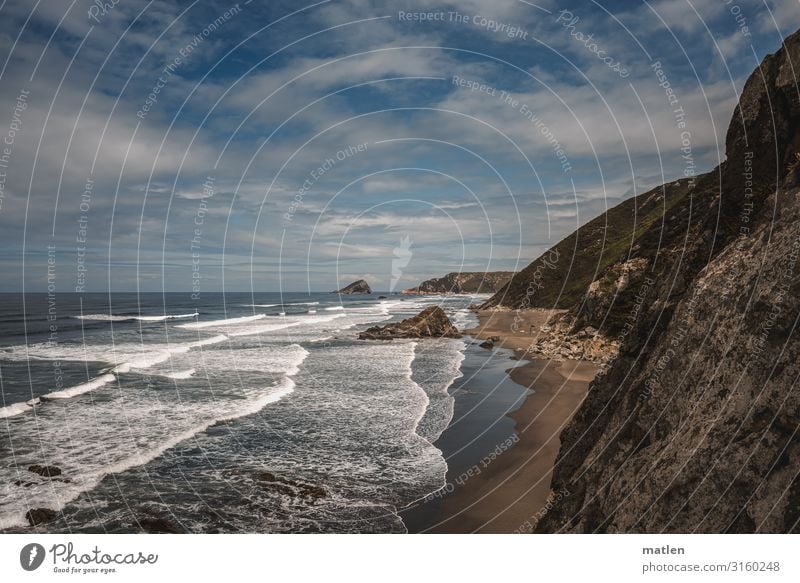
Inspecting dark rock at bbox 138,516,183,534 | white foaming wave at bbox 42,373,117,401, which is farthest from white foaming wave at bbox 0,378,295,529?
white foaming wave at bbox 42,373,117,401

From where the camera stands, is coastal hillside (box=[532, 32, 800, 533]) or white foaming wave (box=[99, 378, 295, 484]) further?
white foaming wave (box=[99, 378, 295, 484])

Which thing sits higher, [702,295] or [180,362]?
[702,295]

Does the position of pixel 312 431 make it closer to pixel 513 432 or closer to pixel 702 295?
pixel 513 432

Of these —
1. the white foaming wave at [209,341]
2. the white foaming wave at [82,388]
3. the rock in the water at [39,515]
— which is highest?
the rock in the water at [39,515]

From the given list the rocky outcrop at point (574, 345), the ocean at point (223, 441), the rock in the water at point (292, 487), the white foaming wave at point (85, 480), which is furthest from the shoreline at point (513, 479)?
the white foaming wave at point (85, 480)

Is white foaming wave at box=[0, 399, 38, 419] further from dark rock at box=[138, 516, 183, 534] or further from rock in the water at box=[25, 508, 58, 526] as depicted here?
dark rock at box=[138, 516, 183, 534]

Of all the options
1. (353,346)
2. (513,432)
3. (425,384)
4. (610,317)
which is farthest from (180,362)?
(610,317)

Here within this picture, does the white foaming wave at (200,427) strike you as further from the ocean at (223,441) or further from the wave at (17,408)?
the wave at (17,408)
